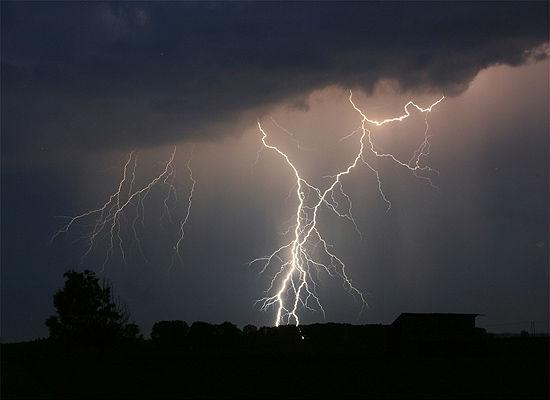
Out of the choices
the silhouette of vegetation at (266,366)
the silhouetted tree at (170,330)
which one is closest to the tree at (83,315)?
the silhouette of vegetation at (266,366)

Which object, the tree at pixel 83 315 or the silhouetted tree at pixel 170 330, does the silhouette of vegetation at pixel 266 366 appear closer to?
the tree at pixel 83 315

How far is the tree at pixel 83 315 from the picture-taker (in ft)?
139

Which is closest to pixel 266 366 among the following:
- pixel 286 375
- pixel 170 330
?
pixel 286 375

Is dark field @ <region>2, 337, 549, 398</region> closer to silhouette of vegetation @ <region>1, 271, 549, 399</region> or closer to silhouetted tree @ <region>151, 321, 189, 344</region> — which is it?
silhouette of vegetation @ <region>1, 271, 549, 399</region>

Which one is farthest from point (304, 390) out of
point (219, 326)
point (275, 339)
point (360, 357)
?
point (219, 326)

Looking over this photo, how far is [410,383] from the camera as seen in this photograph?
26703 millimetres

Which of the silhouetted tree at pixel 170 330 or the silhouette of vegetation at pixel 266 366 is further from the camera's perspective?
the silhouetted tree at pixel 170 330

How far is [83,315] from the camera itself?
42750 millimetres

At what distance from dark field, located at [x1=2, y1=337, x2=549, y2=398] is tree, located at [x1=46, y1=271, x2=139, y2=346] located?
1.09 m

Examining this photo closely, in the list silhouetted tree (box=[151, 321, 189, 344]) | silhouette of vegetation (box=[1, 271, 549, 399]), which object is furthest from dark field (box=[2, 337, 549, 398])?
silhouetted tree (box=[151, 321, 189, 344])

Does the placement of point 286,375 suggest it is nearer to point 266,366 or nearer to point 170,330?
point 266,366

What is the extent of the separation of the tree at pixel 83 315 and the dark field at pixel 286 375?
1.09 metres

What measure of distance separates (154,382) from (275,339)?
33484mm

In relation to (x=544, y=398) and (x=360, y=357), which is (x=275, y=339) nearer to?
(x=360, y=357)
